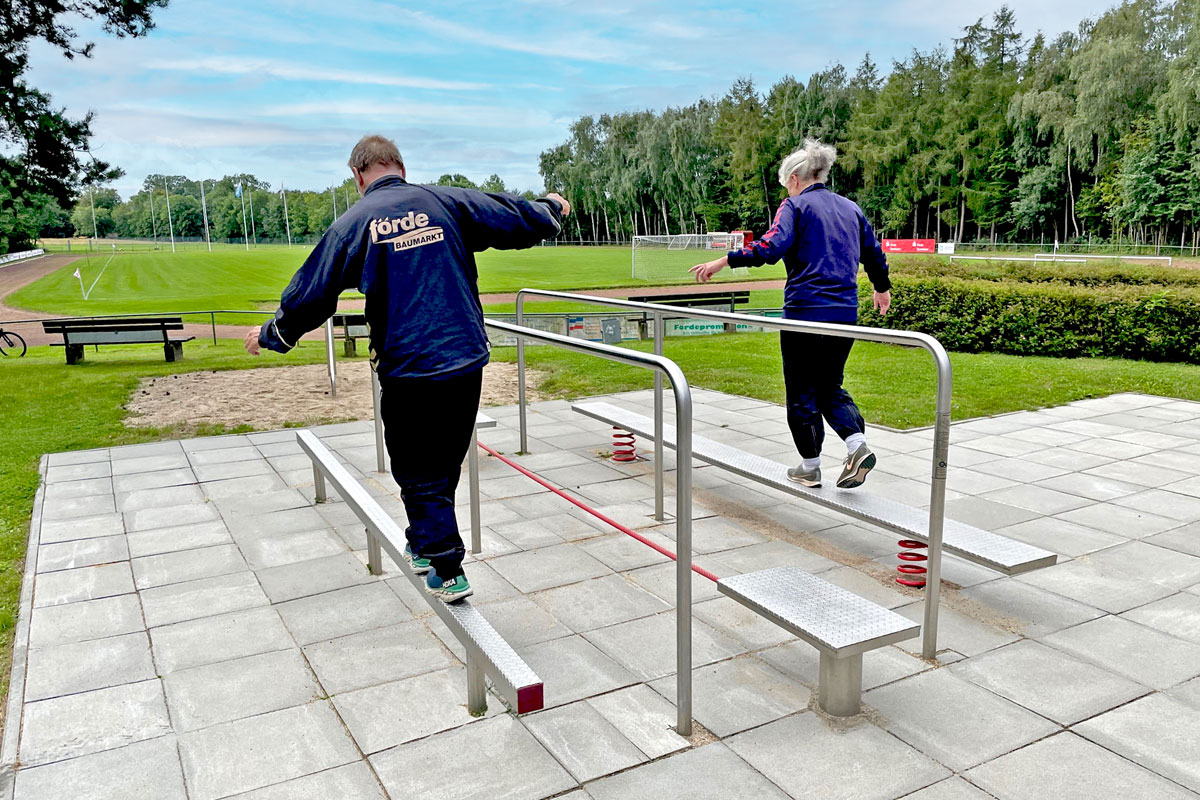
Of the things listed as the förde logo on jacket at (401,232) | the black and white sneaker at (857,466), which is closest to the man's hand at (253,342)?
the förde logo on jacket at (401,232)

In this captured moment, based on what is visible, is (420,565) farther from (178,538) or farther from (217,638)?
(178,538)

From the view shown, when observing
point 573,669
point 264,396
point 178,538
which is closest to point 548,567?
point 573,669

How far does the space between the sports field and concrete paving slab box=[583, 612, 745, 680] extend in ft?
74.7

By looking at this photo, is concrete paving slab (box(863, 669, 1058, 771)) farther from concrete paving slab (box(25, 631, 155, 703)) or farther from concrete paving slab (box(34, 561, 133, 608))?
concrete paving slab (box(34, 561, 133, 608))

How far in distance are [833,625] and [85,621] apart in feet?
10.2

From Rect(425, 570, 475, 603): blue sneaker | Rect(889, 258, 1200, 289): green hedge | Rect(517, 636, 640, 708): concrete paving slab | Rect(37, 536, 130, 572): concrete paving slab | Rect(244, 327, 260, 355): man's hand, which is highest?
Rect(244, 327, 260, 355): man's hand

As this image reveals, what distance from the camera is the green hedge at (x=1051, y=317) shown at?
1037cm

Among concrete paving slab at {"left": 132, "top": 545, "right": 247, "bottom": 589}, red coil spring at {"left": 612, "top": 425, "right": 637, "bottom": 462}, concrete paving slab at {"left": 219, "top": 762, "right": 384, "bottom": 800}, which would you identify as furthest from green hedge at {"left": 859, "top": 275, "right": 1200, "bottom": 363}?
concrete paving slab at {"left": 219, "top": 762, "right": 384, "bottom": 800}

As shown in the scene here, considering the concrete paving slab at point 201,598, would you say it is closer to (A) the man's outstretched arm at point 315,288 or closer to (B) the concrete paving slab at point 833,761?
(A) the man's outstretched arm at point 315,288

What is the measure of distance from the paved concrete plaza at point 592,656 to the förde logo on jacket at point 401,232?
5.11 ft

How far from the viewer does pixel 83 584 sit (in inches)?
162

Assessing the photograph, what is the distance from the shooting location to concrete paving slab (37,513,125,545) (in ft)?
Answer: 15.8

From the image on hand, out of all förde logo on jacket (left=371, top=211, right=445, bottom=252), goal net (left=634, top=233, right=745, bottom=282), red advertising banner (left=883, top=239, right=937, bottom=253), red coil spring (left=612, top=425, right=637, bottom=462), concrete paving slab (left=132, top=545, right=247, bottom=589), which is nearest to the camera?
förde logo on jacket (left=371, top=211, right=445, bottom=252)

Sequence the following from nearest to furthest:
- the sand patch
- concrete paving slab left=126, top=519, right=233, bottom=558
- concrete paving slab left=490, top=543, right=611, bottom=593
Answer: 1. concrete paving slab left=490, top=543, right=611, bottom=593
2. concrete paving slab left=126, top=519, right=233, bottom=558
3. the sand patch
